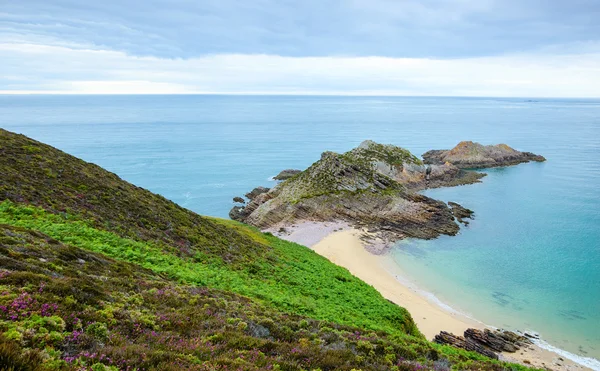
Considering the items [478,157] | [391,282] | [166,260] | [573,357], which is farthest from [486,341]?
[478,157]

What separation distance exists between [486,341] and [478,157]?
95856 mm

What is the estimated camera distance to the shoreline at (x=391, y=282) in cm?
2799

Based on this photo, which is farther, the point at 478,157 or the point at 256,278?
the point at 478,157

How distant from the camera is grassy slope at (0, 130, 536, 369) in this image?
12633mm

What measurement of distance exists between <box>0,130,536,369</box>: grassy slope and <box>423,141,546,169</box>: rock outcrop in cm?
9036

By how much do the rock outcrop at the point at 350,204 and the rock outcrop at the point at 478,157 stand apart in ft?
163

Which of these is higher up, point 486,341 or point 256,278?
point 256,278

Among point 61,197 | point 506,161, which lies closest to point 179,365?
point 61,197

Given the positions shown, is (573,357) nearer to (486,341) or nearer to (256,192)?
(486,341)

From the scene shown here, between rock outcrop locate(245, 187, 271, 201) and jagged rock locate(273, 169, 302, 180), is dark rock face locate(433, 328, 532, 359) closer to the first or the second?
rock outcrop locate(245, 187, 271, 201)

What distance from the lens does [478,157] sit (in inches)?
4471

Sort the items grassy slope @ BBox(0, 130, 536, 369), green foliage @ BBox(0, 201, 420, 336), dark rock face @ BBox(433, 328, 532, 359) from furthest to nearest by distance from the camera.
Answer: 1. dark rock face @ BBox(433, 328, 532, 359)
2. green foliage @ BBox(0, 201, 420, 336)
3. grassy slope @ BBox(0, 130, 536, 369)

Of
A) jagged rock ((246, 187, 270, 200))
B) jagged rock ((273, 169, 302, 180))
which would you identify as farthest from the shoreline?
jagged rock ((273, 169, 302, 180))

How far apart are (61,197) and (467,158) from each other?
11123 cm
